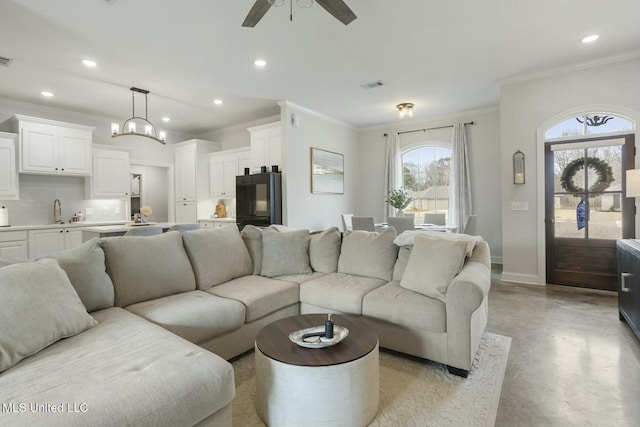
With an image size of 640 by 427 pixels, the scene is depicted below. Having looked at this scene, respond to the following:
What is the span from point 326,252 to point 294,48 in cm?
224

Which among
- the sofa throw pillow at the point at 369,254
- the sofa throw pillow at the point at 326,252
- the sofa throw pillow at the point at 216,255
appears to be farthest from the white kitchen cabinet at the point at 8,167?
the sofa throw pillow at the point at 369,254

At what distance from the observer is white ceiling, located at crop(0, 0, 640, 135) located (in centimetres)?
277

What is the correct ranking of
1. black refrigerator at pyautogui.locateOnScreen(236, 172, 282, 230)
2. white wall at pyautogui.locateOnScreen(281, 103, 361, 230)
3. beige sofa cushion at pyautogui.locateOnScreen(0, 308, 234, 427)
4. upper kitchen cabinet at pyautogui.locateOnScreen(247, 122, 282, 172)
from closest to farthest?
beige sofa cushion at pyautogui.locateOnScreen(0, 308, 234, 427) → black refrigerator at pyautogui.locateOnScreen(236, 172, 282, 230) → white wall at pyautogui.locateOnScreen(281, 103, 361, 230) → upper kitchen cabinet at pyautogui.locateOnScreen(247, 122, 282, 172)

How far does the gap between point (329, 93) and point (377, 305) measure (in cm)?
360

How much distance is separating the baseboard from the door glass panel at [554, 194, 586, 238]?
2.16 ft

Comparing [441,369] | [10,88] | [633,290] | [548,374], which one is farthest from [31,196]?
[633,290]

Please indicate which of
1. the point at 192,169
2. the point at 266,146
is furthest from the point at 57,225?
the point at 266,146

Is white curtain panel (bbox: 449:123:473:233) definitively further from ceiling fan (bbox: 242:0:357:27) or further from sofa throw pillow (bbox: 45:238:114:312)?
sofa throw pillow (bbox: 45:238:114:312)

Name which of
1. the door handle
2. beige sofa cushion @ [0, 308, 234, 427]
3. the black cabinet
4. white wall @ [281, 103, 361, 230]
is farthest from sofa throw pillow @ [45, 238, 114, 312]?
the door handle

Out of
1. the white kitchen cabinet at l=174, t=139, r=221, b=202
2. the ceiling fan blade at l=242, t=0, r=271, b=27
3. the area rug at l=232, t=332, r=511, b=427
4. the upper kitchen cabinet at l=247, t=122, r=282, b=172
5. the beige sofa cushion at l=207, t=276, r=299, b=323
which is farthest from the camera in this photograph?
the white kitchen cabinet at l=174, t=139, r=221, b=202

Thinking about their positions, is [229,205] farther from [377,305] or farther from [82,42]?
[377,305]

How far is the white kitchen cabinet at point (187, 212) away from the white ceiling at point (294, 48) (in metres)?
2.30

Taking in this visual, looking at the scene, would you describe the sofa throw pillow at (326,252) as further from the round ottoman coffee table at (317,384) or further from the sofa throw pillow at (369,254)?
the round ottoman coffee table at (317,384)

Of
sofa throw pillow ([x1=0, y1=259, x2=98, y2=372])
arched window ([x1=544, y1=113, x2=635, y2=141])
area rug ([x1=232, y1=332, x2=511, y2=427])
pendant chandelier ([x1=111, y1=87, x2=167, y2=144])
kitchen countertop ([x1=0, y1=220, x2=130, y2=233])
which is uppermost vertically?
pendant chandelier ([x1=111, y1=87, x2=167, y2=144])
